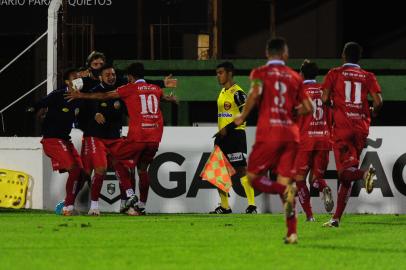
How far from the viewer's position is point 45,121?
56.0 feet

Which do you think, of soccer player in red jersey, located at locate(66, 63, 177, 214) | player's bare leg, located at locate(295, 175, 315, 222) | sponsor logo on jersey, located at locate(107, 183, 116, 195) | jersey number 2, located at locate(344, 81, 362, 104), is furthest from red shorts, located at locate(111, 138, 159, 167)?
jersey number 2, located at locate(344, 81, 362, 104)

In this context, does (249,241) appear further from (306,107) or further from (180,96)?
(180,96)

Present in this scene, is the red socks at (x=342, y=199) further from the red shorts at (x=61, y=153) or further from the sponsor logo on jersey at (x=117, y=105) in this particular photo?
the red shorts at (x=61, y=153)

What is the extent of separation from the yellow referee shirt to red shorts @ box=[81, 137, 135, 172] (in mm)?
1495

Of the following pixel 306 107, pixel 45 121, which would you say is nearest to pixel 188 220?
pixel 45 121

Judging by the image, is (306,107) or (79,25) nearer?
(306,107)

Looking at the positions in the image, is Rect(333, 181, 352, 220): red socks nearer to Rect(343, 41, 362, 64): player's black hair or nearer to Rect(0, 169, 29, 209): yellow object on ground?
Rect(343, 41, 362, 64): player's black hair

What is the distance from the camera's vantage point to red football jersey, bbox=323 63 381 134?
45.9 feet

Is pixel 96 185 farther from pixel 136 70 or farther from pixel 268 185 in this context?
pixel 268 185

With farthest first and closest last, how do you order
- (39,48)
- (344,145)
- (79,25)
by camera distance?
(39,48)
(79,25)
(344,145)

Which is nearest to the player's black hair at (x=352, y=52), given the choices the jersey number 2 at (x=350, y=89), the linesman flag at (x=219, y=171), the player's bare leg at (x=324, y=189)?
the jersey number 2 at (x=350, y=89)

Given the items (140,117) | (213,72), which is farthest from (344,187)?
(213,72)

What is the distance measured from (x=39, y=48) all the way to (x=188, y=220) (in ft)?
34.0

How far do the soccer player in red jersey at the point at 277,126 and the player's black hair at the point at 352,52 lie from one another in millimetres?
2789
